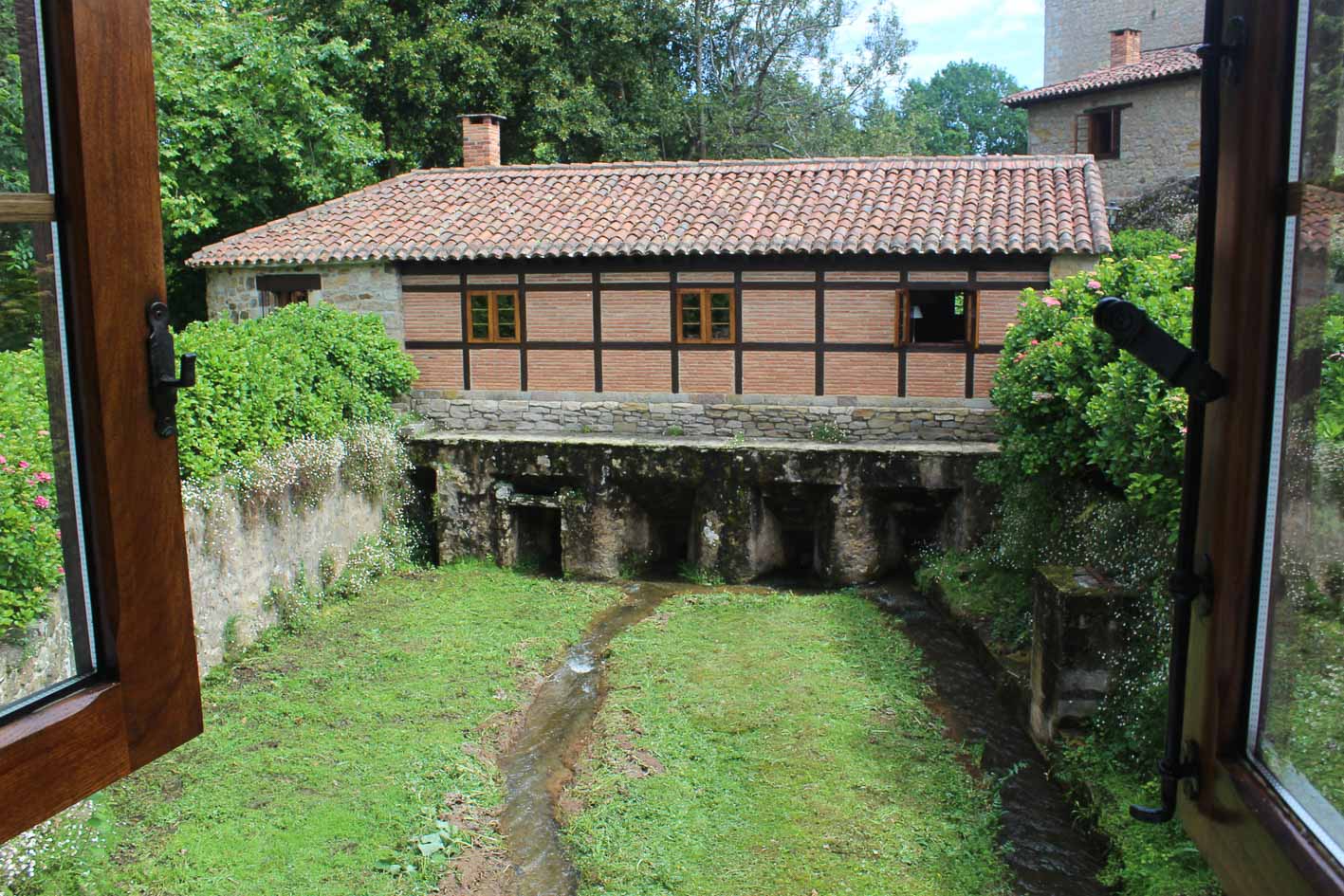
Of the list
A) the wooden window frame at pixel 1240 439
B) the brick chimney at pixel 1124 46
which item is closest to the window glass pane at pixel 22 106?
the wooden window frame at pixel 1240 439

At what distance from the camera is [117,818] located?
7227 mm

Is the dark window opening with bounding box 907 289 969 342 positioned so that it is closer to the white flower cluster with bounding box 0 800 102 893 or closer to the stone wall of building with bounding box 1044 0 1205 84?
the white flower cluster with bounding box 0 800 102 893

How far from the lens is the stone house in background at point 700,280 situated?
13375 millimetres

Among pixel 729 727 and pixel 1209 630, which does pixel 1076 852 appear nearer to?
pixel 729 727

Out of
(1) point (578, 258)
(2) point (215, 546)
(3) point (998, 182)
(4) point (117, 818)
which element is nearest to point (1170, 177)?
(3) point (998, 182)

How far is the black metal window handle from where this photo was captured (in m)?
1.56

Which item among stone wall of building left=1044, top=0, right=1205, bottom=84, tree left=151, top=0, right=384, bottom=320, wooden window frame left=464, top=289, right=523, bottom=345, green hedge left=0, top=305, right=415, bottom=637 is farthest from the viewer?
stone wall of building left=1044, top=0, right=1205, bottom=84

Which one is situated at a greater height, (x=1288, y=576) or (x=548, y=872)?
(x=1288, y=576)

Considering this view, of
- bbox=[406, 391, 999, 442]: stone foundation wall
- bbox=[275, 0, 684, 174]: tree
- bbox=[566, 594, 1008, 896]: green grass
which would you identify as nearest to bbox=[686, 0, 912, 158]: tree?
bbox=[275, 0, 684, 174]: tree

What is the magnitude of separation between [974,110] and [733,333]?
39.9 meters

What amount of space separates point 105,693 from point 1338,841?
1690 millimetres

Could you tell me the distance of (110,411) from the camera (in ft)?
4.92

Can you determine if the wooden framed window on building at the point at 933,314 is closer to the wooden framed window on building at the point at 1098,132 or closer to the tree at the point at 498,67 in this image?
the tree at the point at 498,67

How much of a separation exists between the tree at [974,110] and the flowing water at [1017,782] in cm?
3810
